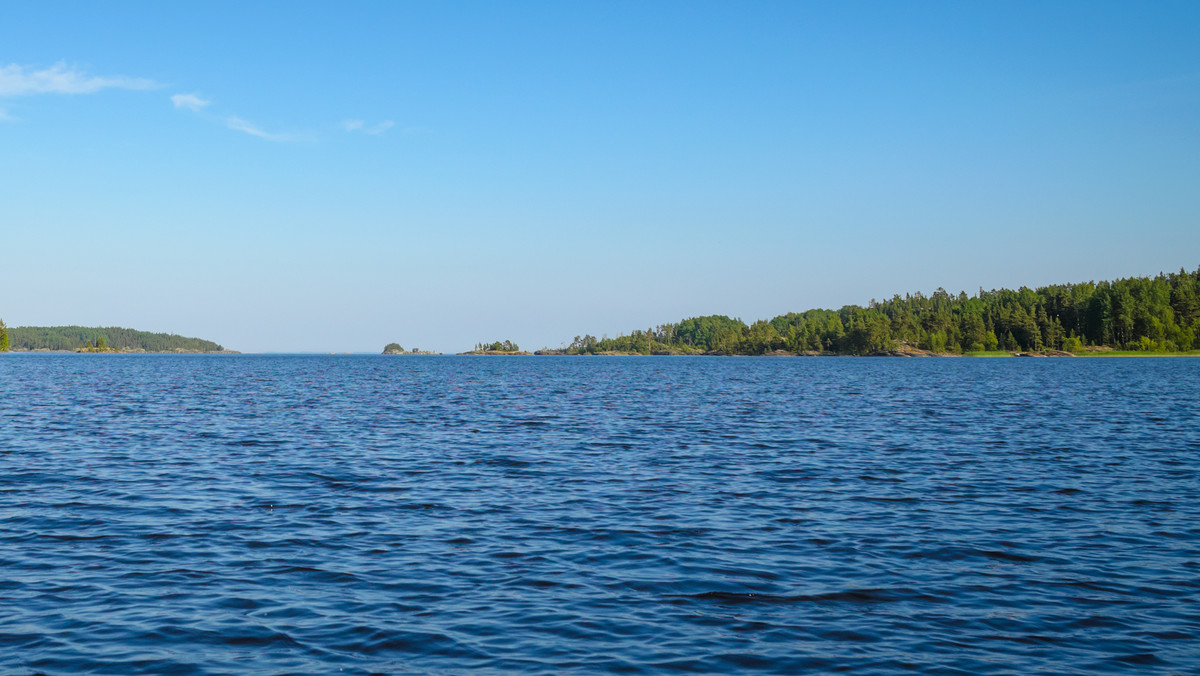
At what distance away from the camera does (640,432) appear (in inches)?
1769

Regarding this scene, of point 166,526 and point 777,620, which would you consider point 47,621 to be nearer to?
point 166,526

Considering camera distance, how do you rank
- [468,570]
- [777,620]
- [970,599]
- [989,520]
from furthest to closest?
1. [989,520]
2. [468,570]
3. [970,599]
4. [777,620]

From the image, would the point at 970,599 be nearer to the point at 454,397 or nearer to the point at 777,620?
the point at 777,620

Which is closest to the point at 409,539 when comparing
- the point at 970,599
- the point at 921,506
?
the point at 970,599

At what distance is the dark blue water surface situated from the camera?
12.6 meters

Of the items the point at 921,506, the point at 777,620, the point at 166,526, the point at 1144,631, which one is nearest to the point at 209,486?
the point at 166,526

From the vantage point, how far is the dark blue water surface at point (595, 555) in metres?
12.6

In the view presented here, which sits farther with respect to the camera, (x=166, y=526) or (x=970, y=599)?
(x=166, y=526)

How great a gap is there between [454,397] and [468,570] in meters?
63.3

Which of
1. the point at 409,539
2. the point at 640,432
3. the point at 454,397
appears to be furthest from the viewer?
the point at 454,397

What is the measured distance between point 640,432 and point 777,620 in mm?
30989

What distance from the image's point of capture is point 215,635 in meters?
13.0

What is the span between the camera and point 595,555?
18.2 m

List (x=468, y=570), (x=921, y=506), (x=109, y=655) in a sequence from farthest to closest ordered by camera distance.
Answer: (x=921, y=506) < (x=468, y=570) < (x=109, y=655)
